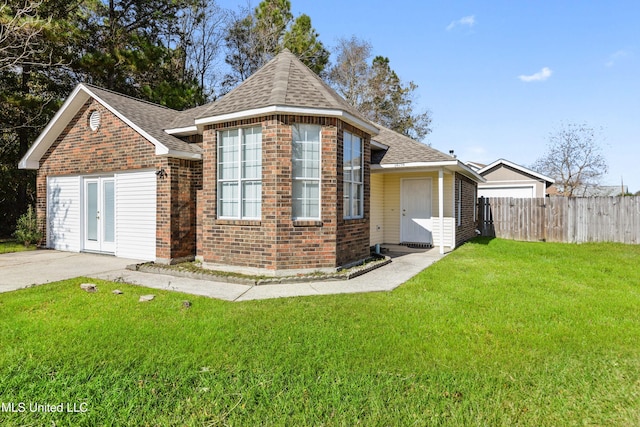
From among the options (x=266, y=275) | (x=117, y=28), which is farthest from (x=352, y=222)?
(x=117, y=28)

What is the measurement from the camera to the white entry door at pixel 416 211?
12281 millimetres

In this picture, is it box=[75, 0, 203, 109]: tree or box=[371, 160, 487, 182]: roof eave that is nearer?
box=[371, 160, 487, 182]: roof eave

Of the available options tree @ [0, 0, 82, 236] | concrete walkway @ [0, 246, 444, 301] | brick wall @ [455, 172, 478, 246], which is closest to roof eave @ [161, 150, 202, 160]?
concrete walkway @ [0, 246, 444, 301]

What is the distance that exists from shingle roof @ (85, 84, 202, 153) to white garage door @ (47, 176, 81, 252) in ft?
9.09

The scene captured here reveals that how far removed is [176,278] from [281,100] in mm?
4352

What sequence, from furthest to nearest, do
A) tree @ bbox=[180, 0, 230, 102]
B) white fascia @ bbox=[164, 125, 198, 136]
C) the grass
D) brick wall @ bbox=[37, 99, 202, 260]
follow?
tree @ bbox=[180, 0, 230, 102] < the grass < white fascia @ bbox=[164, 125, 198, 136] < brick wall @ bbox=[37, 99, 202, 260]

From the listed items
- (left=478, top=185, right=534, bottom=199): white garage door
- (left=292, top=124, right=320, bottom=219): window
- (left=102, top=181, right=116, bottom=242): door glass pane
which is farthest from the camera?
(left=478, top=185, right=534, bottom=199): white garage door

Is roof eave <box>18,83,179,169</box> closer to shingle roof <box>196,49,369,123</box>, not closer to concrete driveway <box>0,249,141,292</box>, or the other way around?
shingle roof <box>196,49,369,123</box>

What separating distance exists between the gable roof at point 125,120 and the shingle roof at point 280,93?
1554 mm

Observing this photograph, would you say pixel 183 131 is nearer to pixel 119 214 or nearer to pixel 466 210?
pixel 119 214

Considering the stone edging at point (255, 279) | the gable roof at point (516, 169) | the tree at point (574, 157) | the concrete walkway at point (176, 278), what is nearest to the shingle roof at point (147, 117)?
the stone edging at point (255, 279)

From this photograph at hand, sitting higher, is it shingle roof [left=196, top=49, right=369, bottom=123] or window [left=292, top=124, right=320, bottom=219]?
shingle roof [left=196, top=49, right=369, bottom=123]

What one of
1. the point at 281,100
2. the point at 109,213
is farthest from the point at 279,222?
the point at 109,213

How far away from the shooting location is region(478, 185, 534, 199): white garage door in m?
20.7
